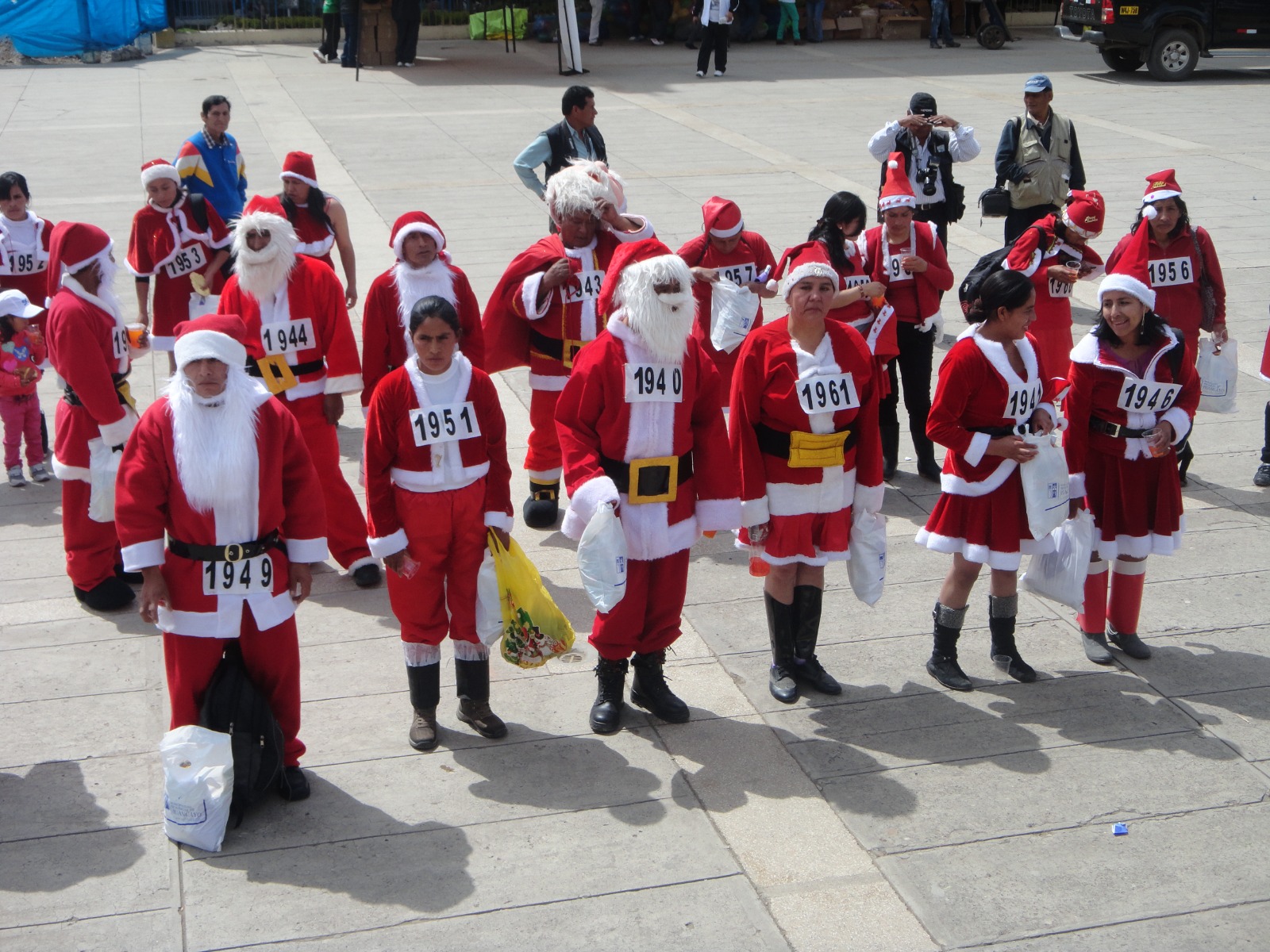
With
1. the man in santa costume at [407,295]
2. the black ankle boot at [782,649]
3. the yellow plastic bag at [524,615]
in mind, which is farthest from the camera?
the man in santa costume at [407,295]

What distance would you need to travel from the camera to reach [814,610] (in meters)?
5.78

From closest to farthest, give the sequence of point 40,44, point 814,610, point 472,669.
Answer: point 472,669
point 814,610
point 40,44

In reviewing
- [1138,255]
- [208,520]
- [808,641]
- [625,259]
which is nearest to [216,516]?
[208,520]

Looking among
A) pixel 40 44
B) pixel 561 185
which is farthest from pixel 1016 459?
pixel 40 44

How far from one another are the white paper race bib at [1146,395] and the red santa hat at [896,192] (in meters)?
2.26

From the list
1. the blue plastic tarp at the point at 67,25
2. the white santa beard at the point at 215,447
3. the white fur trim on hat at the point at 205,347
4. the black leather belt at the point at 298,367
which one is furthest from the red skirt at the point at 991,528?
the blue plastic tarp at the point at 67,25

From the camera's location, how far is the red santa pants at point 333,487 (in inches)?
269

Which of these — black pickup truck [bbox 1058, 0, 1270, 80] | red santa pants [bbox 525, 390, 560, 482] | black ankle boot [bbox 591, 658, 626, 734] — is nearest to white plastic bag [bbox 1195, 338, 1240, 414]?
red santa pants [bbox 525, 390, 560, 482]

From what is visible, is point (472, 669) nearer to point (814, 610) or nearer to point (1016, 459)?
point (814, 610)

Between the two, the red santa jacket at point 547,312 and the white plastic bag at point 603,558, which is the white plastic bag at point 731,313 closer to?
the red santa jacket at point 547,312

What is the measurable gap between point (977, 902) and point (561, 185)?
4.13 metres

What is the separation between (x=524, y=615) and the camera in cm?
518

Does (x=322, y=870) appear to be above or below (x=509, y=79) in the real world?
below

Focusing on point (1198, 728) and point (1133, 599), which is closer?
point (1198, 728)
